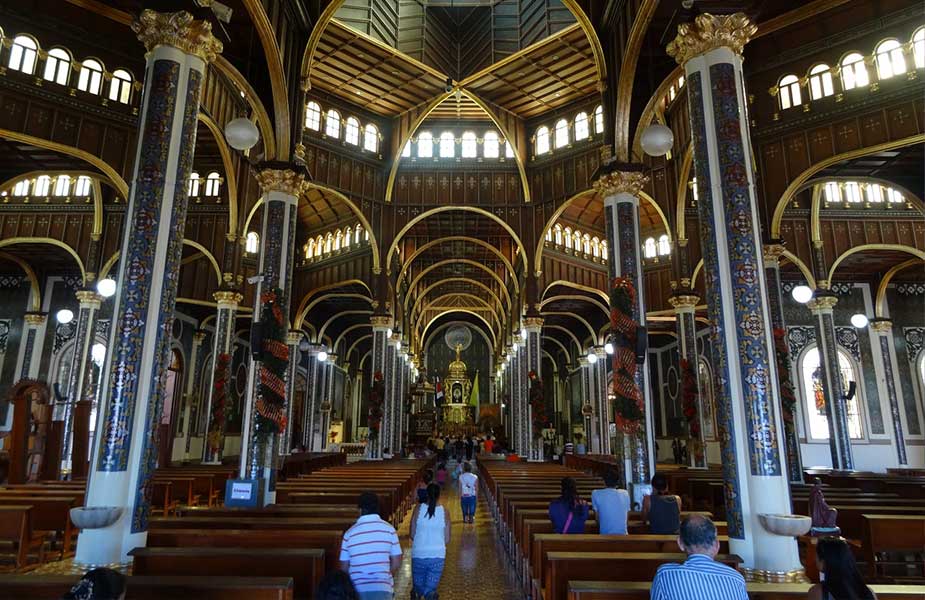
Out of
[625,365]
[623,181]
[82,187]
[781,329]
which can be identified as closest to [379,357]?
[82,187]

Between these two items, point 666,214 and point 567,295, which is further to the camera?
point 567,295

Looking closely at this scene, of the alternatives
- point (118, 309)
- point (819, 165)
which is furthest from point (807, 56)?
point (118, 309)

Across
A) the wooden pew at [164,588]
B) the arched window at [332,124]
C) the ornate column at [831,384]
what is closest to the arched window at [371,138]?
the arched window at [332,124]

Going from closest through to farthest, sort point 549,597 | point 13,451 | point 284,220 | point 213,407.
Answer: point 549,597, point 284,220, point 13,451, point 213,407

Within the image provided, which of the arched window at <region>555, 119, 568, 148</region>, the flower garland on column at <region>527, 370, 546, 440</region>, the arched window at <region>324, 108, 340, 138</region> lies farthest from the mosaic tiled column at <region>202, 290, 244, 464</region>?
the arched window at <region>555, 119, 568, 148</region>

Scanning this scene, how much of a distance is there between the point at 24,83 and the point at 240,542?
46.0 ft

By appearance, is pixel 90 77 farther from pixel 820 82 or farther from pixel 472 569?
pixel 820 82

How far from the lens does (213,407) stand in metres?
20.0

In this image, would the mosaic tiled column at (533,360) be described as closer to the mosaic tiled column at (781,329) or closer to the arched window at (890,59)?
the mosaic tiled column at (781,329)

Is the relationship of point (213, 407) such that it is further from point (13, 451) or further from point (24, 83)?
point (24, 83)

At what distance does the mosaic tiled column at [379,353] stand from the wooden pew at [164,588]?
21.3 metres

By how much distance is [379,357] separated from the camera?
2633 cm

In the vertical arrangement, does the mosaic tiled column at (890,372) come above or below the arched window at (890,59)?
below

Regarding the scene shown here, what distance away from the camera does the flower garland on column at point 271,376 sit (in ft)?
35.3
